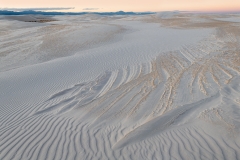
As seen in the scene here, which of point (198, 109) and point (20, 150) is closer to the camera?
point (20, 150)

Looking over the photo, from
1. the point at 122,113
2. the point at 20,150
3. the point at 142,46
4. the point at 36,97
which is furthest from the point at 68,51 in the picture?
the point at 20,150

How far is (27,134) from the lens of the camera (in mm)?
4992

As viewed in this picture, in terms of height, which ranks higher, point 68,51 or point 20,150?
point 20,150

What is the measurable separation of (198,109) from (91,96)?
3298 mm

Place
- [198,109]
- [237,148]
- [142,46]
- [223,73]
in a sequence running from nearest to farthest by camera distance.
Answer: [237,148], [198,109], [223,73], [142,46]

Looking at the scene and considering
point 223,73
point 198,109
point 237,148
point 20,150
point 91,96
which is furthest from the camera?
point 223,73

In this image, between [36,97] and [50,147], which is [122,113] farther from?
[36,97]

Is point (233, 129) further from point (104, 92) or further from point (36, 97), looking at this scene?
point (36, 97)

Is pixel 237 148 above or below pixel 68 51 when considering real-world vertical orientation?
above

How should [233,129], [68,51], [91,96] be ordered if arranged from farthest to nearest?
[68,51] < [91,96] < [233,129]

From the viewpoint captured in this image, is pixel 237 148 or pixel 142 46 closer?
Answer: pixel 237 148

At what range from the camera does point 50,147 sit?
4465mm

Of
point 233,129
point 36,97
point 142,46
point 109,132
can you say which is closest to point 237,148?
point 233,129

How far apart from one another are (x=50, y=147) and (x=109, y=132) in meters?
1.31
